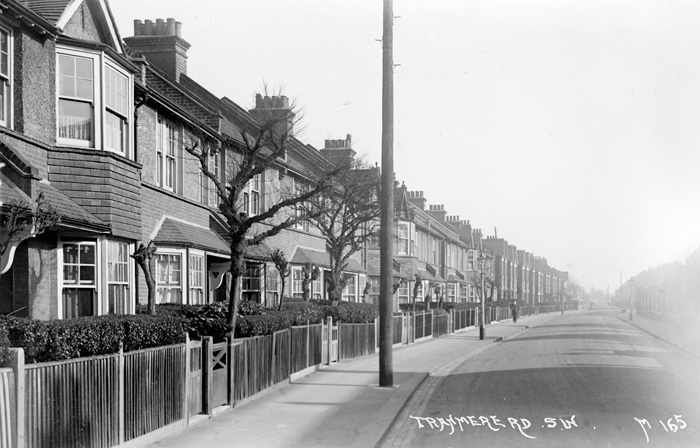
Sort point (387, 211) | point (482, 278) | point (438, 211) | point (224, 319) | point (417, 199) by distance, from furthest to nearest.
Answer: point (438, 211) → point (417, 199) → point (482, 278) → point (387, 211) → point (224, 319)

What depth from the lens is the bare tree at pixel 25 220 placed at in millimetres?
10117

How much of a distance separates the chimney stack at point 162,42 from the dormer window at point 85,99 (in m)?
11.5

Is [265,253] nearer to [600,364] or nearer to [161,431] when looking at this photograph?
[600,364]

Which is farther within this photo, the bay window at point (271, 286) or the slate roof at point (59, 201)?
the bay window at point (271, 286)

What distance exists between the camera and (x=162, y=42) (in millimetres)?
26078

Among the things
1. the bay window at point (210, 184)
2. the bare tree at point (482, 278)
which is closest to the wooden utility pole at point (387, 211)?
the bay window at point (210, 184)

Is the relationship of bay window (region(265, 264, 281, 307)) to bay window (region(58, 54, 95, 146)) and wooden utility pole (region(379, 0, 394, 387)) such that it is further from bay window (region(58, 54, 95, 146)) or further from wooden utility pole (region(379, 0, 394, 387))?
bay window (region(58, 54, 95, 146))

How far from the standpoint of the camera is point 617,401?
45.0ft

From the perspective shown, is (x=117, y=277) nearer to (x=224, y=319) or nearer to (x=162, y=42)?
(x=224, y=319)

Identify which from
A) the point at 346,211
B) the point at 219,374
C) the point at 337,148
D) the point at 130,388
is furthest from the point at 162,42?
the point at 130,388

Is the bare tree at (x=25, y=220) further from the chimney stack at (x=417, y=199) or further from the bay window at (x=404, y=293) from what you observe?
the chimney stack at (x=417, y=199)

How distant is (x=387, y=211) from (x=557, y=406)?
16.9 feet

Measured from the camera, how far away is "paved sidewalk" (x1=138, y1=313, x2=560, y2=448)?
33.1 feet

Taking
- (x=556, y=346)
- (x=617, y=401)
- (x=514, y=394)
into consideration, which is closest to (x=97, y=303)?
(x=514, y=394)
